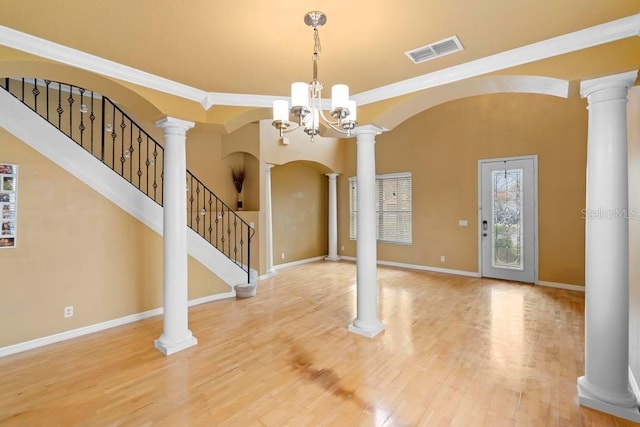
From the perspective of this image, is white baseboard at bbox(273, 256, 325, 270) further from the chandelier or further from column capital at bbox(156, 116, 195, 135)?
the chandelier

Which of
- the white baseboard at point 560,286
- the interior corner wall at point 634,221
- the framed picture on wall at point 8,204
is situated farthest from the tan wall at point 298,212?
the interior corner wall at point 634,221

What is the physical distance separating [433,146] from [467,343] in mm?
4760

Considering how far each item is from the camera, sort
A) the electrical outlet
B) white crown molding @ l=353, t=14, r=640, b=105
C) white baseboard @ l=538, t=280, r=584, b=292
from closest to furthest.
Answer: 1. white crown molding @ l=353, t=14, r=640, b=105
2. the electrical outlet
3. white baseboard @ l=538, t=280, r=584, b=292

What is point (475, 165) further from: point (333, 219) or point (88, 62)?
point (88, 62)

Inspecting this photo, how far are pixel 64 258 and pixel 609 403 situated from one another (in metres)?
5.22

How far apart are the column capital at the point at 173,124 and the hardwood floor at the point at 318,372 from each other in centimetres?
232

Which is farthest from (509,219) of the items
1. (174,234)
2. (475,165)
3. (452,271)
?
(174,234)

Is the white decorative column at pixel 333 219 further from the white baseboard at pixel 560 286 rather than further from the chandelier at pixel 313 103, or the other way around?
the chandelier at pixel 313 103

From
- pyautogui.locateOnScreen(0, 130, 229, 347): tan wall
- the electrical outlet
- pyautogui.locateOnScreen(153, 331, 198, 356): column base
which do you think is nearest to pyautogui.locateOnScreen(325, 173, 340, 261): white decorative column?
pyautogui.locateOnScreen(0, 130, 229, 347): tan wall

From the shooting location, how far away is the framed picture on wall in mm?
3154

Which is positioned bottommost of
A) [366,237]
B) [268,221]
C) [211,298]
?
[211,298]

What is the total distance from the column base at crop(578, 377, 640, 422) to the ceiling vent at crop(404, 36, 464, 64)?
9.23ft

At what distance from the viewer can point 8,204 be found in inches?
126

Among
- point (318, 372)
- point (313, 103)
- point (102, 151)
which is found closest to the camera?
point (313, 103)
